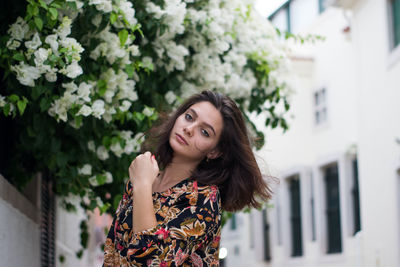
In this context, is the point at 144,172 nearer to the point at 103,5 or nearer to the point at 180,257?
the point at 180,257

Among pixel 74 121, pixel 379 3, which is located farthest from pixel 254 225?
pixel 74 121

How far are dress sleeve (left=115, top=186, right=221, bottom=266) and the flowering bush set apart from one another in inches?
51.3

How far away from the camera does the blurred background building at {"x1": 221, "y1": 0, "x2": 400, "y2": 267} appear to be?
10.1 metres

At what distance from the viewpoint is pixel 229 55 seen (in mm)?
5320

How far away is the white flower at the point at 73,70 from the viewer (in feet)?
12.0

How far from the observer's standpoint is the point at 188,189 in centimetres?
275

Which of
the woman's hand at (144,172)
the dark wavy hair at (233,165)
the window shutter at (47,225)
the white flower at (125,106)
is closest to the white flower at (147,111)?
the white flower at (125,106)

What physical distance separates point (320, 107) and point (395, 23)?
5.31m

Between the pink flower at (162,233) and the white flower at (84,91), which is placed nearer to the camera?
the pink flower at (162,233)

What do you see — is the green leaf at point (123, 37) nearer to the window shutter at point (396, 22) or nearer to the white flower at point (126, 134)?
the white flower at point (126, 134)

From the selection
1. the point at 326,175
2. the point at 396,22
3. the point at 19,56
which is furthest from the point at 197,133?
the point at 326,175

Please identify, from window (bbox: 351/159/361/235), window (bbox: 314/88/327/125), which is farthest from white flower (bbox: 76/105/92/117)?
window (bbox: 314/88/327/125)

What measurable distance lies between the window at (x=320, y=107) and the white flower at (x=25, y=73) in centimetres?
1177

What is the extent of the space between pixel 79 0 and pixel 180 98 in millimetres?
1234
